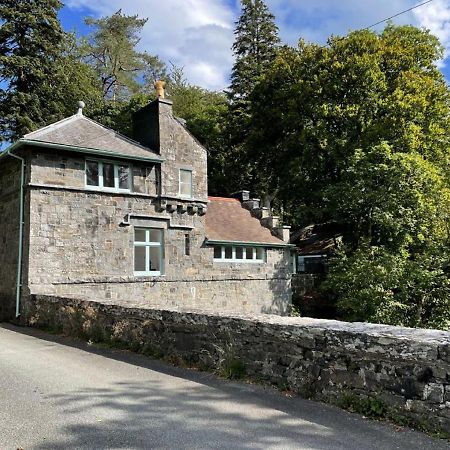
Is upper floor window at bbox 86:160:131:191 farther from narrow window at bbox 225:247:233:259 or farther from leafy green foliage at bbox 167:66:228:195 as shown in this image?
leafy green foliage at bbox 167:66:228:195

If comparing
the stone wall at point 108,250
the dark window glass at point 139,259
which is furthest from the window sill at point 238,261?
the dark window glass at point 139,259

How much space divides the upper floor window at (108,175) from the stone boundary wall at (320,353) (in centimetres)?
957

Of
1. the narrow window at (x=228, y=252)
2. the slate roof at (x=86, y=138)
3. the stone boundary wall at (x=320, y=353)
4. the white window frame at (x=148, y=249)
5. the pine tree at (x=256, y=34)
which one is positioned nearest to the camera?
the stone boundary wall at (x=320, y=353)

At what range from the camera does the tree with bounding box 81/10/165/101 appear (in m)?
43.0

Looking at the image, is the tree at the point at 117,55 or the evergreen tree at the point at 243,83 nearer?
the evergreen tree at the point at 243,83

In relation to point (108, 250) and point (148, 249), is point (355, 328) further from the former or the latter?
point (148, 249)

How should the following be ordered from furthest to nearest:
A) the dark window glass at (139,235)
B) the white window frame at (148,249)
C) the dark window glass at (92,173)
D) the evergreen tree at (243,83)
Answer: the evergreen tree at (243,83) < the dark window glass at (139,235) < the white window frame at (148,249) < the dark window glass at (92,173)

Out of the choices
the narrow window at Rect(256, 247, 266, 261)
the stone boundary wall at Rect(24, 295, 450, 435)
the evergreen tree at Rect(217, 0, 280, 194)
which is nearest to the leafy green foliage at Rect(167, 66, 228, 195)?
the evergreen tree at Rect(217, 0, 280, 194)

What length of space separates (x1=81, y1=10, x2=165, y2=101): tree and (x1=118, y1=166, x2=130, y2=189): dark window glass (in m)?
28.0

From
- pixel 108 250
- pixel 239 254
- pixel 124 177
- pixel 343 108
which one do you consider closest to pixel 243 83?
pixel 343 108

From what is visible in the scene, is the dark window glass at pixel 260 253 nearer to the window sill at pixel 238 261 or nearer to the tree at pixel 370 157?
the window sill at pixel 238 261

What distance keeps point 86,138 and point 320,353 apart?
14206 mm

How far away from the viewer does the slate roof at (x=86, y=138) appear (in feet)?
53.2

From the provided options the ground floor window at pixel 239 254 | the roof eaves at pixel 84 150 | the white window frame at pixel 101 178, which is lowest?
the ground floor window at pixel 239 254
